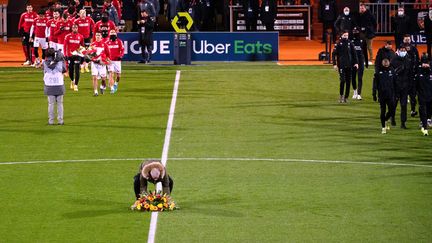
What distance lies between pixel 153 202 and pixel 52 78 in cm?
1166

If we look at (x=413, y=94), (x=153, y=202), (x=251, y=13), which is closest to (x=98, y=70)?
(x=413, y=94)

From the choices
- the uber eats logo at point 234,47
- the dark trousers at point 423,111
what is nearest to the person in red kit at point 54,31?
the uber eats logo at point 234,47

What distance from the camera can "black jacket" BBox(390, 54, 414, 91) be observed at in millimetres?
31825

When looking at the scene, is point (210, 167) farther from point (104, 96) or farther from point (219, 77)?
point (219, 77)

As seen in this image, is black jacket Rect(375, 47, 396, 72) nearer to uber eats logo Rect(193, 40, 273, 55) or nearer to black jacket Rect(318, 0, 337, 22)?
uber eats logo Rect(193, 40, 273, 55)

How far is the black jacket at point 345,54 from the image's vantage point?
1473 inches

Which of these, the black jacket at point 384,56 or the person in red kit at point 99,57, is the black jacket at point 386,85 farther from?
the person in red kit at point 99,57

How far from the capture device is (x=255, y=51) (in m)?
51.3

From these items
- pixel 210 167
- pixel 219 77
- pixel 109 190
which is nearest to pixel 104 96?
pixel 219 77

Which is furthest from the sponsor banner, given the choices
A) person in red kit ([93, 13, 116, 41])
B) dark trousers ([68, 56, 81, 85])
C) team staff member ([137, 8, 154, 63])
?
dark trousers ([68, 56, 81, 85])

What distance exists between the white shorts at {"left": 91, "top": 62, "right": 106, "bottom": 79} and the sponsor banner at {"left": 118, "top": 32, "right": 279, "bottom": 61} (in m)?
11.3

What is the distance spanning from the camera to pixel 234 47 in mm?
51062

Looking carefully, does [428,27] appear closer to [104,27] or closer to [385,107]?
[104,27]

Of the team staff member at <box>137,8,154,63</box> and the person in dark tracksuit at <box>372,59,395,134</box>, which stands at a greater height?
the team staff member at <box>137,8,154,63</box>
